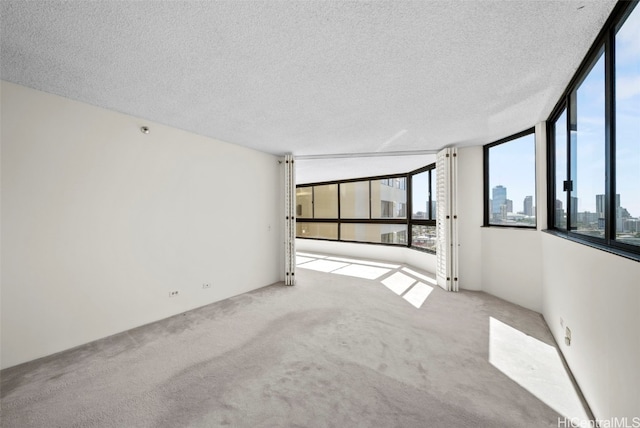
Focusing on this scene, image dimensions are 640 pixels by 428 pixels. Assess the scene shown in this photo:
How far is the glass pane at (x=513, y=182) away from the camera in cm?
328

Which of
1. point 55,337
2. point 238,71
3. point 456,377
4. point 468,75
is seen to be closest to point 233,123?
point 238,71

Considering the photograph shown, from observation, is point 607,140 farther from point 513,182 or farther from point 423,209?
point 423,209

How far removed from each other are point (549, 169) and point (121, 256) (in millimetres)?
4903

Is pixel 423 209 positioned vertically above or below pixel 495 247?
above

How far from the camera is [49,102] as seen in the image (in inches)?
88.5

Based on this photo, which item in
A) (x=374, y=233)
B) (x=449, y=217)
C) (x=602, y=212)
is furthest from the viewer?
(x=374, y=233)

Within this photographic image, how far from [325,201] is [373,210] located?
1663 millimetres

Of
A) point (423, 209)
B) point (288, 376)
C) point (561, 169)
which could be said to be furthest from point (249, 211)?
point (561, 169)

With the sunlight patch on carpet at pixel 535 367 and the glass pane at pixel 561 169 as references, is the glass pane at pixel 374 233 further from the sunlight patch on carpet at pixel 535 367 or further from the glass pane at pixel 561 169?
the sunlight patch on carpet at pixel 535 367

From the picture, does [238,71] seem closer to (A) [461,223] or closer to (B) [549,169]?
(B) [549,169]

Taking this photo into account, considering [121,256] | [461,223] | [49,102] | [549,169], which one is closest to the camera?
[49,102]

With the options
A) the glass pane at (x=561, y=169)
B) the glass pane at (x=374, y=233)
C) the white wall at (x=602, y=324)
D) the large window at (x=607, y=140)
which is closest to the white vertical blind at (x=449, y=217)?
the glass pane at (x=561, y=169)

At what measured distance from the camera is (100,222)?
254cm

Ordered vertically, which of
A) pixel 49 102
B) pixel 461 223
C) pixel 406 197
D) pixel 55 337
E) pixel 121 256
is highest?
pixel 49 102
